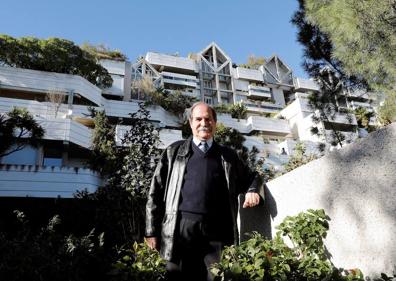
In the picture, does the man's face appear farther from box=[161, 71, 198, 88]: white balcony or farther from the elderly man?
box=[161, 71, 198, 88]: white balcony

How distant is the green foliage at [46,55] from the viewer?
23781 millimetres

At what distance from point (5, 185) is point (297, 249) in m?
18.6

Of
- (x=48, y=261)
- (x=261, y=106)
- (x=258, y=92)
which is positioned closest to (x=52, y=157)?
(x=48, y=261)

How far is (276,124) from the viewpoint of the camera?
34.5 meters

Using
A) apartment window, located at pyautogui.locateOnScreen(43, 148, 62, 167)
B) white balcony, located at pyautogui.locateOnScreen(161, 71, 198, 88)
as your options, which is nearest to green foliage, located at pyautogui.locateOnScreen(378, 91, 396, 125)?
apartment window, located at pyautogui.locateOnScreen(43, 148, 62, 167)

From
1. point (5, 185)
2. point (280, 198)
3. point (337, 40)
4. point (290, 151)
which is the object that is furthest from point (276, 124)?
point (280, 198)

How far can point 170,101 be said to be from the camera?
96.2ft

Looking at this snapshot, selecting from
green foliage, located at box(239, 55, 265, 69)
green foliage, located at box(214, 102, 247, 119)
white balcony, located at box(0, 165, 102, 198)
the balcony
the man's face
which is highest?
green foliage, located at box(239, 55, 265, 69)

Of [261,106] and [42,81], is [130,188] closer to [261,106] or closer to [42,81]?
[42,81]

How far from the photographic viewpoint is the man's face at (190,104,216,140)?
2543 mm

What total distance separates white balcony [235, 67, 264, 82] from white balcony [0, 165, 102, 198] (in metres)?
28.7

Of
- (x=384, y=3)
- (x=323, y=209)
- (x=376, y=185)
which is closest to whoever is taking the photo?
(x=376, y=185)

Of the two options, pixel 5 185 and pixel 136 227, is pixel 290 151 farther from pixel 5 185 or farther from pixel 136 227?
pixel 136 227

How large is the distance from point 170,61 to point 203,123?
38374mm
